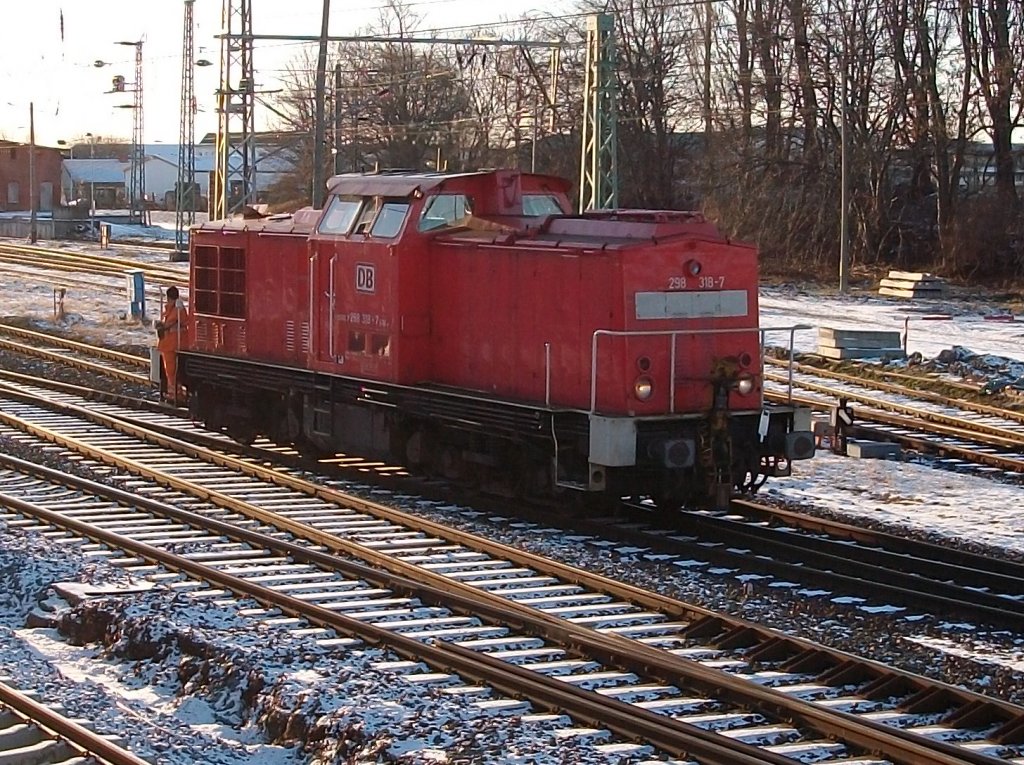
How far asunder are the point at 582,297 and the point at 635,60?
1740 inches

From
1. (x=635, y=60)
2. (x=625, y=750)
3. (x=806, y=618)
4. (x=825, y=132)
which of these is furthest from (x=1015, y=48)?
(x=625, y=750)

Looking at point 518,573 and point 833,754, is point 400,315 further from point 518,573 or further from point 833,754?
point 833,754

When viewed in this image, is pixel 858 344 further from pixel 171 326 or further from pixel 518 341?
pixel 518 341

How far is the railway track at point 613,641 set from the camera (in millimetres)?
7191

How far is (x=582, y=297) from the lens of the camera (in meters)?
12.1

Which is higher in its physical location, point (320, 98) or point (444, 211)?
point (320, 98)

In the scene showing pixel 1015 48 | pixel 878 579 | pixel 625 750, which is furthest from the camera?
pixel 1015 48

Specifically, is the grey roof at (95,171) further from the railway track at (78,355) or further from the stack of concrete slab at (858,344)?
the stack of concrete slab at (858,344)

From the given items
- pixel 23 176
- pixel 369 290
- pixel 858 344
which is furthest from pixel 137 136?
pixel 369 290

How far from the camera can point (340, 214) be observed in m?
14.4

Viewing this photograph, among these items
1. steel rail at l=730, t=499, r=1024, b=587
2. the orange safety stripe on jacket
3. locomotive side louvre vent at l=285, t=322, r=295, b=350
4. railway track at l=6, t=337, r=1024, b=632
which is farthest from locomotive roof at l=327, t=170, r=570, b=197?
the orange safety stripe on jacket

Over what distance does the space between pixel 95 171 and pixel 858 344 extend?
283ft

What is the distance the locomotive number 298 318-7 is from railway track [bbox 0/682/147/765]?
6.27m

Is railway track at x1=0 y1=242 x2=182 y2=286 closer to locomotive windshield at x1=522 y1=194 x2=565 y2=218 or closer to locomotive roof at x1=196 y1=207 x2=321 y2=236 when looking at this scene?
locomotive roof at x1=196 y1=207 x2=321 y2=236
